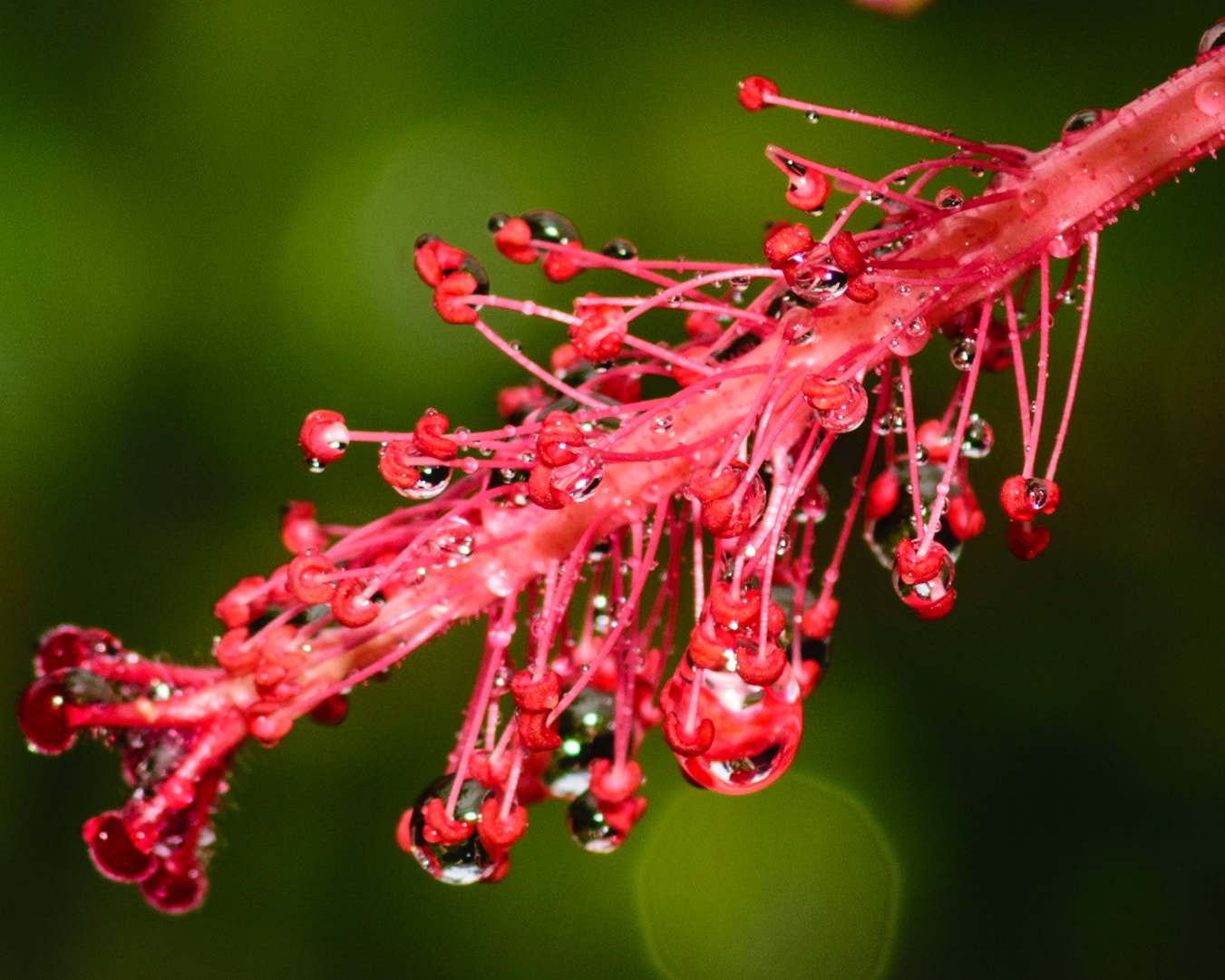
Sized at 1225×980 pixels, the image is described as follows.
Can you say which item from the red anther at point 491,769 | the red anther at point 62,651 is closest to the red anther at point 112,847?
the red anther at point 62,651

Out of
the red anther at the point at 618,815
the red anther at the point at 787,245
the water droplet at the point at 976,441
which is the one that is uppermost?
the red anther at the point at 787,245

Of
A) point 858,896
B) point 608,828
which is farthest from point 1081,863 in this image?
point 608,828

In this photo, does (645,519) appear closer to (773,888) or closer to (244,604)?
(244,604)

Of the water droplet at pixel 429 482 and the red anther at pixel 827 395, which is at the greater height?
the red anther at pixel 827 395

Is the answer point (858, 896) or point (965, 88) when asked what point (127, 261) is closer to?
point (965, 88)

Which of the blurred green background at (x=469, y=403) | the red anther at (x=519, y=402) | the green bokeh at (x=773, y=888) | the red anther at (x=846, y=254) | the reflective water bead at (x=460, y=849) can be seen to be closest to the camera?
the red anther at (x=846, y=254)

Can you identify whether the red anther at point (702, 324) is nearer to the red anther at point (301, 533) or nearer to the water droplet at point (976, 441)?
the water droplet at point (976, 441)

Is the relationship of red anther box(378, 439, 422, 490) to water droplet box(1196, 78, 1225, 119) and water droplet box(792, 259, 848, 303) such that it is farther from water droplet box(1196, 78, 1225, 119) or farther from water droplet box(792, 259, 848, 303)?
water droplet box(1196, 78, 1225, 119)

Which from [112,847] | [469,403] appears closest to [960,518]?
[112,847]
